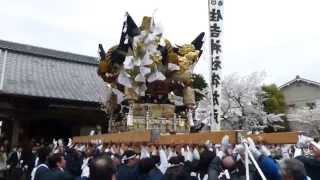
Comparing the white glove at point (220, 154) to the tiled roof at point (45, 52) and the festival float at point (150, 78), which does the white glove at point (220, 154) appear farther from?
the tiled roof at point (45, 52)

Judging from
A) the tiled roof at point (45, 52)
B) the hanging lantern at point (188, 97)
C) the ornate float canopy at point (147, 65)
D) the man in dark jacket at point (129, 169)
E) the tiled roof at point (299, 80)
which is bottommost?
the man in dark jacket at point (129, 169)

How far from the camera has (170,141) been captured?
707 cm

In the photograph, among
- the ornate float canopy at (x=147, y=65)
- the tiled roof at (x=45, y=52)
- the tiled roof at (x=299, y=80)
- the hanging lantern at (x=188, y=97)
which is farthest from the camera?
the tiled roof at (x=299, y=80)

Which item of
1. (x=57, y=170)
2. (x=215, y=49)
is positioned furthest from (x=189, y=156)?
(x=215, y=49)

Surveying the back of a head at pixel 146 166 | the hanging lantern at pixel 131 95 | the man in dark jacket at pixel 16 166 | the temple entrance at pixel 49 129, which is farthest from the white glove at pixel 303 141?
the temple entrance at pixel 49 129

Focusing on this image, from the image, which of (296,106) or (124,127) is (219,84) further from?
(296,106)

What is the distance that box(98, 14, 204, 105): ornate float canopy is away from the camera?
1053cm

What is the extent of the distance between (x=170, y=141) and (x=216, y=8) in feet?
17.2

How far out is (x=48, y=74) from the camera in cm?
1956

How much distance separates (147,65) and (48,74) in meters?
10.4

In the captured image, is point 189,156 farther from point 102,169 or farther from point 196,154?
point 102,169

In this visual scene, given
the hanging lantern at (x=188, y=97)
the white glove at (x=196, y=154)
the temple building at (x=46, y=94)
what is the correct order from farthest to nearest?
the temple building at (x=46, y=94) < the hanging lantern at (x=188, y=97) < the white glove at (x=196, y=154)

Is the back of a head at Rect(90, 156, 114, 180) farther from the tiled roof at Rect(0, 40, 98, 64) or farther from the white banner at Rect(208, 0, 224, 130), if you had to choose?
the tiled roof at Rect(0, 40, 98, 64)

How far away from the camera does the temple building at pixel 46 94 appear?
15414mm
